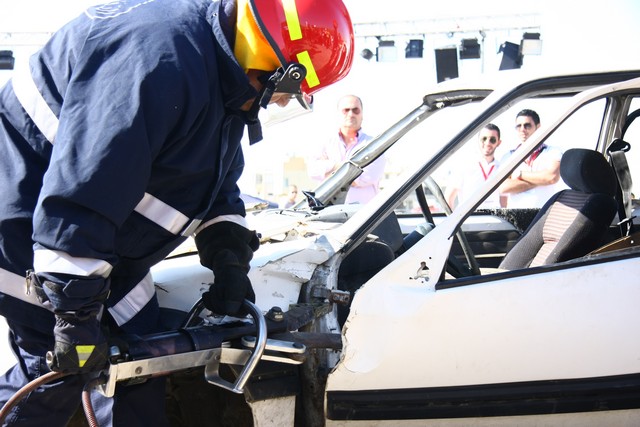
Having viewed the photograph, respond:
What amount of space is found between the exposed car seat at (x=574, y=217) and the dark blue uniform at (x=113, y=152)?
1.52m

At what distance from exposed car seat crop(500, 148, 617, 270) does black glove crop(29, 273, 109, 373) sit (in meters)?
1.88

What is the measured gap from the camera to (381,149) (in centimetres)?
329

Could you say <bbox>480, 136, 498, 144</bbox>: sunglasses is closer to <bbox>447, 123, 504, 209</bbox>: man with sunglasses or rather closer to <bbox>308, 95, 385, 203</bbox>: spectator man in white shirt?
<bbox>447, 123, 504, 209</bbox>: man with sunglasses

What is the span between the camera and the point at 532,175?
4516 millimetres

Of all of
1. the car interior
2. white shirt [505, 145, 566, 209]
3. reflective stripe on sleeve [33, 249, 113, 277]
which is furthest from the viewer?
white shirt [505, 145, 566, 209]

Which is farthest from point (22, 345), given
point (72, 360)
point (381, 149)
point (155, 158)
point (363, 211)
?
point (381, 149)

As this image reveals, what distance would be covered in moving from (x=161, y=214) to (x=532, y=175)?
10.4 ft

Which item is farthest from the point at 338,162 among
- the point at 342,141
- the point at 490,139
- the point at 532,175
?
the point at 532,175

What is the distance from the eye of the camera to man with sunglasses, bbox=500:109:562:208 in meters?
4.13

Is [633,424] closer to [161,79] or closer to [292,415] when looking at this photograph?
[292,415]

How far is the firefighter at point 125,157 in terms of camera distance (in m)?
1.67

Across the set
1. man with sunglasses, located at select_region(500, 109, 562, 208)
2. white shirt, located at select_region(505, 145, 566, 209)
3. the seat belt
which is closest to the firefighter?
the seat belt

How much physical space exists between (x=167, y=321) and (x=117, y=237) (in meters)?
0.39

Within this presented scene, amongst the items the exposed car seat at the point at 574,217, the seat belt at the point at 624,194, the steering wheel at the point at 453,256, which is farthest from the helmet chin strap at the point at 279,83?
the seat belt at the point at 624,194
